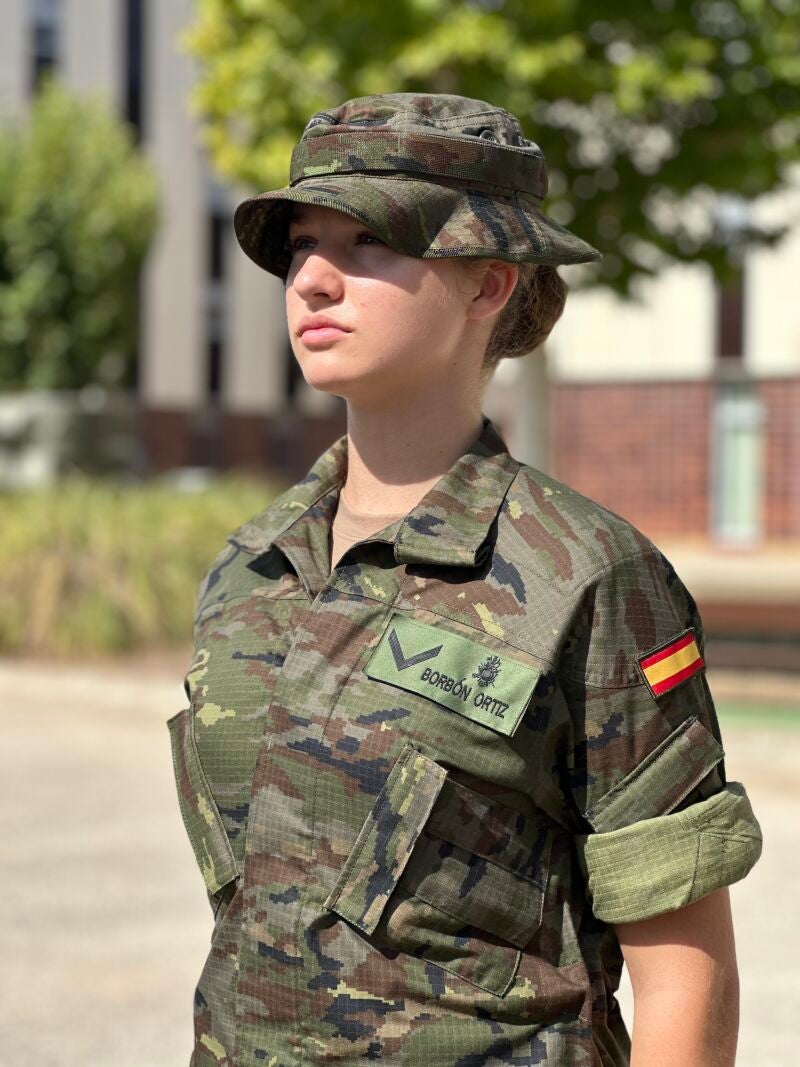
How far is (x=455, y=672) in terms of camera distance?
161cm

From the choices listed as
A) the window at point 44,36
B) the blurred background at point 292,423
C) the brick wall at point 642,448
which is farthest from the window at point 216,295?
the brick wall at point 642,448

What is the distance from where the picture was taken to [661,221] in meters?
12.7

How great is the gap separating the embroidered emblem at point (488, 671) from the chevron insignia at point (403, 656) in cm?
5

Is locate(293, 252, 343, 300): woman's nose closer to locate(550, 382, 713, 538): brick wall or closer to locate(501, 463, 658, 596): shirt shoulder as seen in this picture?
locate(501, 463, 658, 596): shirt shoulder

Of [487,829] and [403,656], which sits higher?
[403,656]

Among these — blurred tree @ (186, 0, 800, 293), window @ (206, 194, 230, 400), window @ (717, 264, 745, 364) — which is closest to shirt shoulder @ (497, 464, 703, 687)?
blurred tree @ (186, 0, 800, 293)

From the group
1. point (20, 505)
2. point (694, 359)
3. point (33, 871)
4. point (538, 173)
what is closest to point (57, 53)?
point (694, 359)

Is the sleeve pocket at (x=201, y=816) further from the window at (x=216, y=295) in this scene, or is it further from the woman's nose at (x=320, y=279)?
the window at (x=216, y=295)

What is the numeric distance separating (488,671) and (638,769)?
7.4 inches

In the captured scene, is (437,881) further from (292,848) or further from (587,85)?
(587,85)

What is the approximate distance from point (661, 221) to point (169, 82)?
78.9 ft

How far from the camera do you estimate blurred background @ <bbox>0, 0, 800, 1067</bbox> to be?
18.5ft

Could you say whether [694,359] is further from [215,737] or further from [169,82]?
[215,737]

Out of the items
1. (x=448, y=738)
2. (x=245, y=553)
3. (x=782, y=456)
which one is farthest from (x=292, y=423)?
(x=448, y=738)
